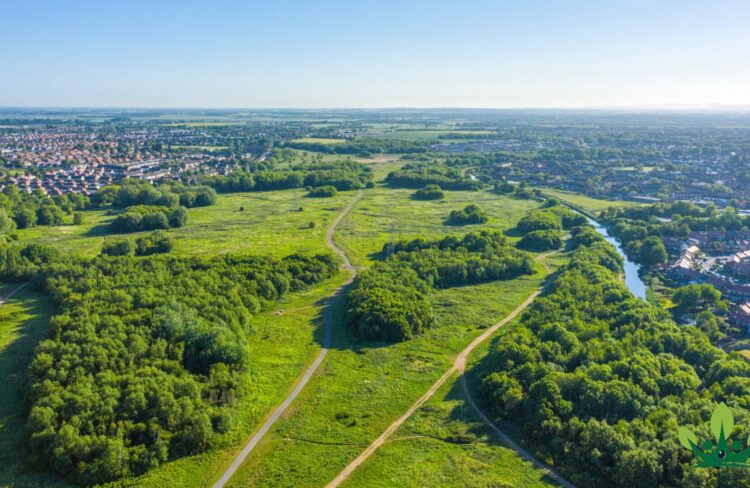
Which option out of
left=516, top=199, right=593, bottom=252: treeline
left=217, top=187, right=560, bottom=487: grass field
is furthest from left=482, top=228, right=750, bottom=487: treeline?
left=516, top=199, right=593, bottom=252: treeline

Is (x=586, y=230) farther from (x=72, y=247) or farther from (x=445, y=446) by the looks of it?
(x=72, y=247)

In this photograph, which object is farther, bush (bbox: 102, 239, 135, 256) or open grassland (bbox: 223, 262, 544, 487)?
bush (bbox: 102, 239, 135, 256)

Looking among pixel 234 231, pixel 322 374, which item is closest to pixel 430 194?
pixel 234 231

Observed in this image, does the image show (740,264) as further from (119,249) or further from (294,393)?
(119,249)

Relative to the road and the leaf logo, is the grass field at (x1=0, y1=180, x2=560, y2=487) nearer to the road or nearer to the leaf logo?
the road

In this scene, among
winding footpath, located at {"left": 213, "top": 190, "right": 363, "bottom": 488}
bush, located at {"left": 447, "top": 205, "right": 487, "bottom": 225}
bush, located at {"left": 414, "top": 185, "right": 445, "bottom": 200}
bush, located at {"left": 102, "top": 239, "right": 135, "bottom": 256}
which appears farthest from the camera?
bush, located at {"left": 414, "top": 185, "right": 445, "bottom": 200}

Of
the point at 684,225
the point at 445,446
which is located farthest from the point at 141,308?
the point at 684,225
